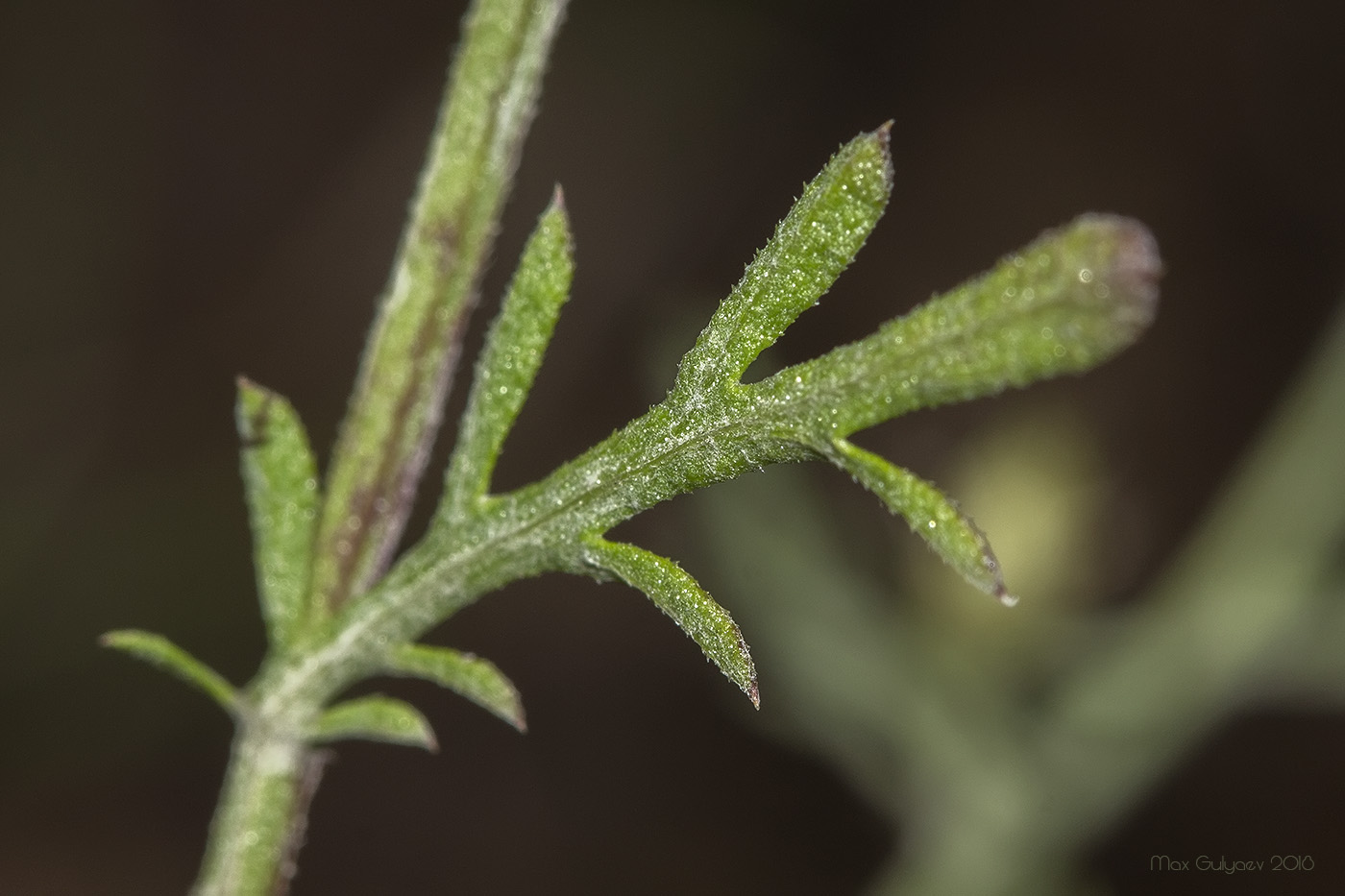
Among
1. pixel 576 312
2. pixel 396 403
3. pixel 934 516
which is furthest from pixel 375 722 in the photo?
pixel 576 312

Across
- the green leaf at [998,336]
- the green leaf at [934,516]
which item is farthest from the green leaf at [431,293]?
the green leaf at [934,516]

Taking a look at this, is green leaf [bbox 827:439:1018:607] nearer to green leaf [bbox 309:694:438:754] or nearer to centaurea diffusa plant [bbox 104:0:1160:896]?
centaurea diffusa plant [bbox 104:0:1160:896]

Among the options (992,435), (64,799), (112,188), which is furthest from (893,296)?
(64,799)

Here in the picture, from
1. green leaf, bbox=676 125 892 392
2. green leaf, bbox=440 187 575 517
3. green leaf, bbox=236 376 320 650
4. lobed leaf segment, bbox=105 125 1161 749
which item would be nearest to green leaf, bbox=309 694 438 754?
lobed leaf segment, bbox=105 125 1161 749

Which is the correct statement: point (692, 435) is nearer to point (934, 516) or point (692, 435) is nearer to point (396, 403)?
point (934, 516)

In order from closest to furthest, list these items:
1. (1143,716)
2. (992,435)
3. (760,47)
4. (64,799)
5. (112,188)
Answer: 1. (1143,716)
2. (992,435)
3. (64,799)
4. (112,188)
5. (760,47)

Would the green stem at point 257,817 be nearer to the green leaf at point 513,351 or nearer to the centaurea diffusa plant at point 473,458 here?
the centaurea diffusa plant at point 473,458

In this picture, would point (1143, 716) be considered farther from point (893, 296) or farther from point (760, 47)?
point (760, 47)
